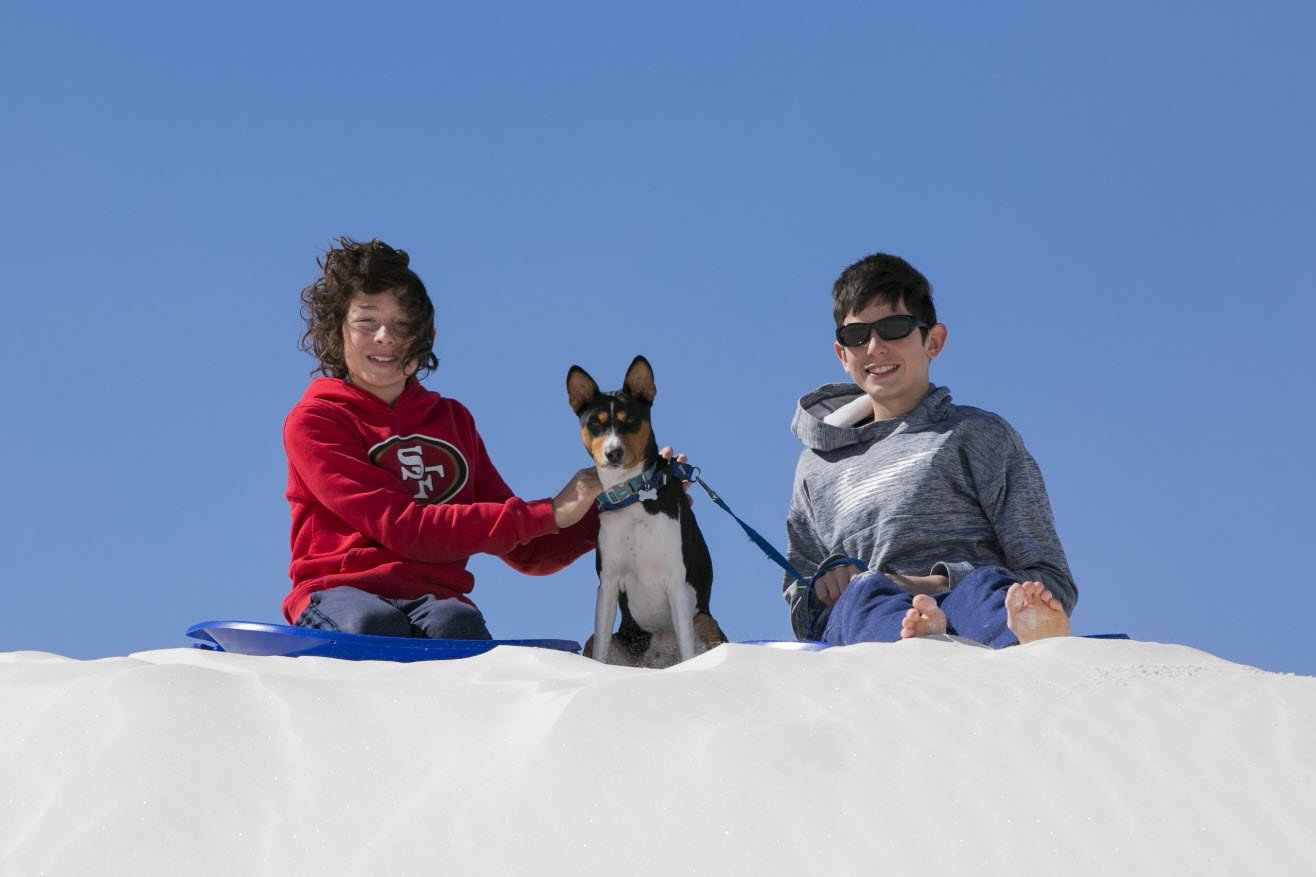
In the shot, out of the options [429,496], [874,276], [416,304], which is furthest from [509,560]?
[874,276]

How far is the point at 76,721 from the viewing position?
204 cm

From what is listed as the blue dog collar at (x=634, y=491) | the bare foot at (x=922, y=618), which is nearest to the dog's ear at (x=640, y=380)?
the blue dog collar at (x=634, y=491)

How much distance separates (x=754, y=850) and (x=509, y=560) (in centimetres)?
254

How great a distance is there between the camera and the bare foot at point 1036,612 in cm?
310

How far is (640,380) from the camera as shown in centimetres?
405

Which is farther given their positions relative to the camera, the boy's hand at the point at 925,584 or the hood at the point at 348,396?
the hood at the point at 348,396

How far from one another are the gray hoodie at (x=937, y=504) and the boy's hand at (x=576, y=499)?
0.68m

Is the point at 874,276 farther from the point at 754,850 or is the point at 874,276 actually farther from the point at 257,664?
the point at 754,850

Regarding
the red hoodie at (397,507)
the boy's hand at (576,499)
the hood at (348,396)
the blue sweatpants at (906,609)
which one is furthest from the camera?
the hood at (348,396)

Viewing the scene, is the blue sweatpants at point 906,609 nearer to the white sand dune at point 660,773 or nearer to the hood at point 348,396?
the white sand dune at point 660,773

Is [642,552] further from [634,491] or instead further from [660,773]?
[660,773]

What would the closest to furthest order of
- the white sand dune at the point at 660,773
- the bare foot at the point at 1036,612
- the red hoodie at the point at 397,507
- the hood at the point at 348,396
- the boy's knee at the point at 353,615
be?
1. the white sand dune at the point at 660,773
2. the bare foot at the point at 1036,612
3. the boy's knee at the point at 353,615
4. the red hoodie at the point at 397,507
5. the hood at the point at 348,396

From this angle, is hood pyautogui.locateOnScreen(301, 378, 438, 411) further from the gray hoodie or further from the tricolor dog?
the gray hoodie

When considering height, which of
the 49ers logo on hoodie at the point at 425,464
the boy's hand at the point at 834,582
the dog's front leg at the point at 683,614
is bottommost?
the dog's front leg at the point at 683,614
